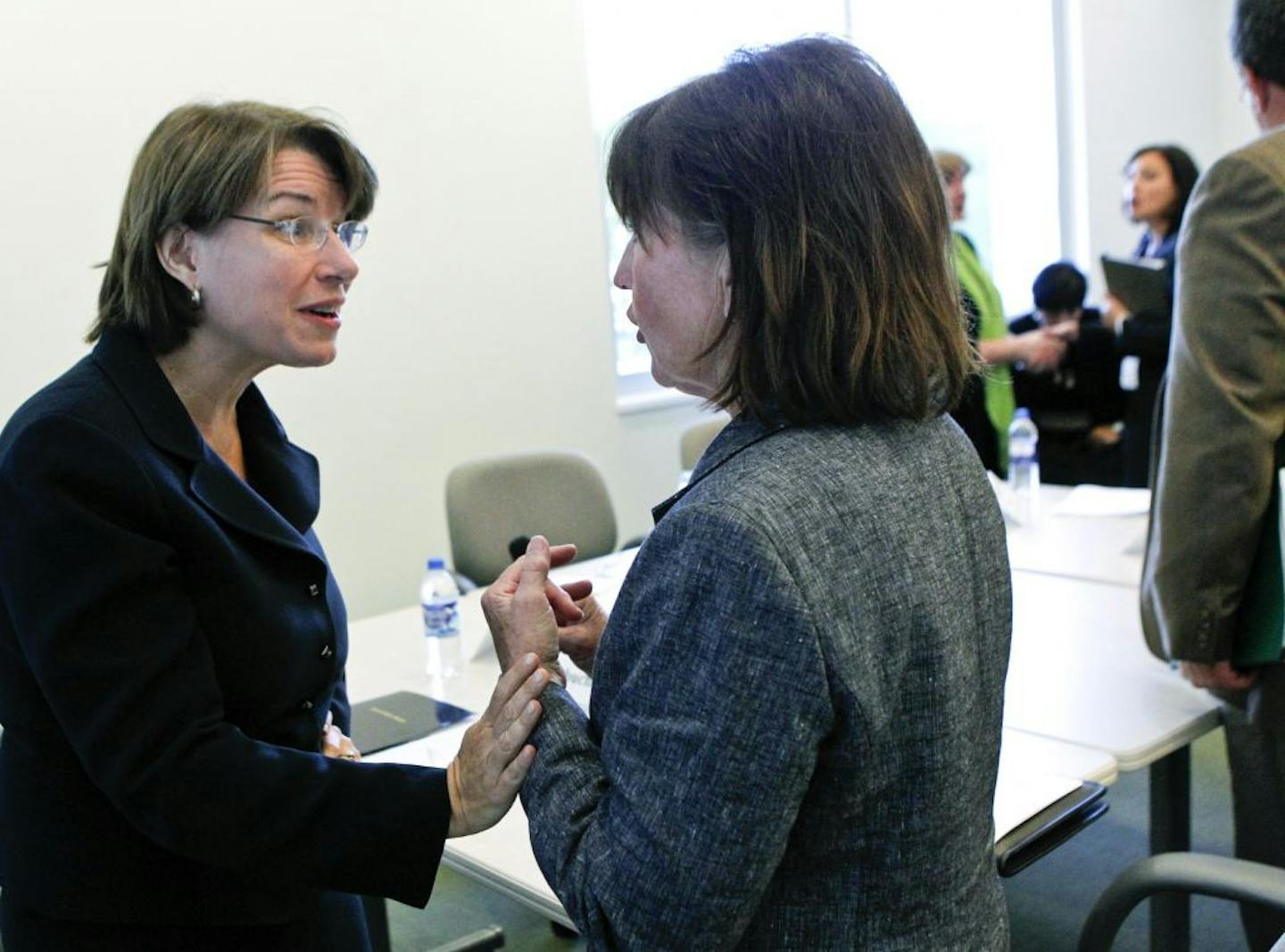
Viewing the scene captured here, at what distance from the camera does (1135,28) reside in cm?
733

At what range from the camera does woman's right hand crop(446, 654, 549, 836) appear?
1.20m


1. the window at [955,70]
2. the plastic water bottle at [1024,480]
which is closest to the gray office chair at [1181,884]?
the plastic water bottle at [1024,480]

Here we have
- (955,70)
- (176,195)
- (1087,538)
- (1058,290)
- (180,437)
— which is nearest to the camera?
(180,437)

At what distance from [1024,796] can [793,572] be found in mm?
1008

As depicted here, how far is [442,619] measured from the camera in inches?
106

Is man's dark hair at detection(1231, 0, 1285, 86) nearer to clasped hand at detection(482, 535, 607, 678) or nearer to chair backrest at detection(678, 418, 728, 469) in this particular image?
clasped hand at detection(482, 535, 607, 678)

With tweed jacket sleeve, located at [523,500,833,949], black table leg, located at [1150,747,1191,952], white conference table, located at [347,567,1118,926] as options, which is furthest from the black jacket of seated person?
tweed jacket sleeve, located at [523,500,833,949]

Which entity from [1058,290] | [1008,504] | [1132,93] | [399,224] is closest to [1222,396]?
[1008,504]

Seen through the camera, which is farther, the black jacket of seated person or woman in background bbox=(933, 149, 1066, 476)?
the black jacket of seated person

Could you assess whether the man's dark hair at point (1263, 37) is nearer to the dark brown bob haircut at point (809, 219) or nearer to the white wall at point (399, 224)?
Result: the dark brown bob haircut at point (809, 219)

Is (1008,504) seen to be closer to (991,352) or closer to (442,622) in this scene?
(991,352)

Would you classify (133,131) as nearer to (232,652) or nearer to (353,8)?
(353,8)

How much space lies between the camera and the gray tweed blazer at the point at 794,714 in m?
0.94

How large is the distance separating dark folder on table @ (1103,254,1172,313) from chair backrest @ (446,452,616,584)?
1.98 metres
